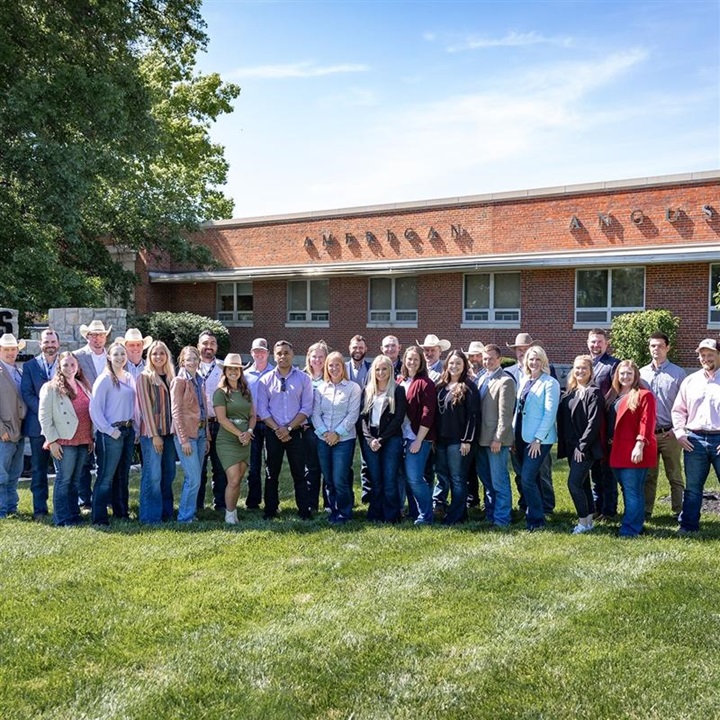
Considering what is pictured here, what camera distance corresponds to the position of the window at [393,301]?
23531mm

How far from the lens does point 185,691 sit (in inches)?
160

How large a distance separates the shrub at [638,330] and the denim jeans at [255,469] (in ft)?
39.6

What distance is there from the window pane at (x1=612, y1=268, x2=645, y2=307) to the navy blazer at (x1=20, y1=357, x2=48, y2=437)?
51.6 feet

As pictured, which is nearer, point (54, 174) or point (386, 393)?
point (386, 393)

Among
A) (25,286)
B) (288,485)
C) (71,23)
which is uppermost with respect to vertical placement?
(71,23)

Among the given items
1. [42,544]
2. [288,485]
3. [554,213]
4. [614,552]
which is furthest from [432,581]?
[554,213]

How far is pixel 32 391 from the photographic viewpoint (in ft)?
26.8

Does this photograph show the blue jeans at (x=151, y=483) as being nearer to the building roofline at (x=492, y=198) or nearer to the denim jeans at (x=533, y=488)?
the denim jeans at (x=533, y=488)

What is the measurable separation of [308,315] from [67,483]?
18132mm

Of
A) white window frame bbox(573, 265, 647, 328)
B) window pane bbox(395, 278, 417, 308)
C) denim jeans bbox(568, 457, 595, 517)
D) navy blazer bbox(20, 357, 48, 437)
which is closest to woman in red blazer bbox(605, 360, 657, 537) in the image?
denim jeans bbox(568, 457, 595, 517)

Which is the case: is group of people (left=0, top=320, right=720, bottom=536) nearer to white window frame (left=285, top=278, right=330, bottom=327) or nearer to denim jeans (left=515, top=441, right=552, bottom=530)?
denim jeans (left=515, top=441, right=552, bottom=530)

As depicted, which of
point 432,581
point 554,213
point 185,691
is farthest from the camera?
point 554,213

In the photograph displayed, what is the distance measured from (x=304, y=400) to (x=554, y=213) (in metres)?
15.3

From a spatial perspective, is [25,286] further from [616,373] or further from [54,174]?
[616,373]
